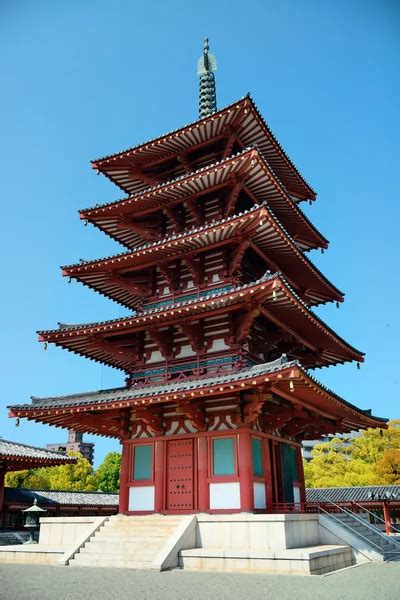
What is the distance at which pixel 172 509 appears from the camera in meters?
18.0

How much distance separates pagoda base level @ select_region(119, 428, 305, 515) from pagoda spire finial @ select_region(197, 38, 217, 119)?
17647 millimetres

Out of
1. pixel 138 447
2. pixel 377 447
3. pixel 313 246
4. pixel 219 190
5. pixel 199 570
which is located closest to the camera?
pixel 199 570

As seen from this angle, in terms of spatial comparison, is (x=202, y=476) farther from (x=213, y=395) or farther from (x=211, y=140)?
(x=211, y=140)

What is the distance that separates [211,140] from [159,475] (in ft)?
47.5

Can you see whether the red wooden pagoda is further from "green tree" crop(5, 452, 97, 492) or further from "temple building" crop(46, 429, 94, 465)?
"temple building" crop(46, 429, 94, 465)

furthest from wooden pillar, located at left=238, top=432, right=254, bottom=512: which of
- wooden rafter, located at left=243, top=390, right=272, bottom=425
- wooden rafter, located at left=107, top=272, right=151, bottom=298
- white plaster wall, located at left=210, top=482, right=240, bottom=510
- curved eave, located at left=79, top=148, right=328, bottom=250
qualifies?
curved eave, located at left=79, top=148, right=328, bottom=250

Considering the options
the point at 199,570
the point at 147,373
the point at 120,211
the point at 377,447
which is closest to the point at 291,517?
the point at 199,570

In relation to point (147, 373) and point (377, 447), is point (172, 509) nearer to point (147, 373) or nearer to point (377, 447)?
point (147, 373)

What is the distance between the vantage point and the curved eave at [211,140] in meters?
21.3

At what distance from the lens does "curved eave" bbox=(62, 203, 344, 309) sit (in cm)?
1878

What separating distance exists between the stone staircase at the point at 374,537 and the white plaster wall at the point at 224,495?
408cm

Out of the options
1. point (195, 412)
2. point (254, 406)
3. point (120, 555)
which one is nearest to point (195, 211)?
point (195, 412)

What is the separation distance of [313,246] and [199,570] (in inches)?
711

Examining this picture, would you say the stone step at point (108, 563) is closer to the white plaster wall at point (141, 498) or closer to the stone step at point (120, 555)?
the stone step at point (120, 555)
